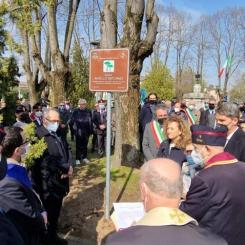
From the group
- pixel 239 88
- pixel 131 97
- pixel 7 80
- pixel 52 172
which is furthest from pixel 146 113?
pixel 239 88

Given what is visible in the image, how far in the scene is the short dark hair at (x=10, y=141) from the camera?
3967 millimetres

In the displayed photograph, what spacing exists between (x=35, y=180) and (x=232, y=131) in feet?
9.12

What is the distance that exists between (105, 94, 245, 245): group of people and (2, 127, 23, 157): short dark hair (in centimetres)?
148

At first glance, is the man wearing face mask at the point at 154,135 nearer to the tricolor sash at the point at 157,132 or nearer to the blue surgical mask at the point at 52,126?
the tricolor sash at the point at 157,132

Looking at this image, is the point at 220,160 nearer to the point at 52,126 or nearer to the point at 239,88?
the point at 52,126

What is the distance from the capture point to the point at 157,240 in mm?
2143

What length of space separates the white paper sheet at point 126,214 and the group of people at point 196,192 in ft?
1.33

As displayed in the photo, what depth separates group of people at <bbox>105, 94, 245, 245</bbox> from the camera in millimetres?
2196

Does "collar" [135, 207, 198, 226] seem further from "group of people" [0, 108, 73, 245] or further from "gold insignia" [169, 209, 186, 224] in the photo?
"group of people" [0, 108, 73, 245]

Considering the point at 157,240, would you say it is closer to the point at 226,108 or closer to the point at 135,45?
the point at 226,108

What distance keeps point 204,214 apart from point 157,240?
4.04ft

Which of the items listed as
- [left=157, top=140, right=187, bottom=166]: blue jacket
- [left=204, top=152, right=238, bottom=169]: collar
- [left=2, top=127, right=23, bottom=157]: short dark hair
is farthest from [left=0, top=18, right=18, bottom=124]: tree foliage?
[left=204, top=152, right=238, bottom=169]: collar

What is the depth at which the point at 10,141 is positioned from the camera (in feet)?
13.1

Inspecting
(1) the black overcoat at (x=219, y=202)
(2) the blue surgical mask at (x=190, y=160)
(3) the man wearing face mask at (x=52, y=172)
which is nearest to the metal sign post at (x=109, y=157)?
(3) the man wearing face mask at (x=52, y=172)
